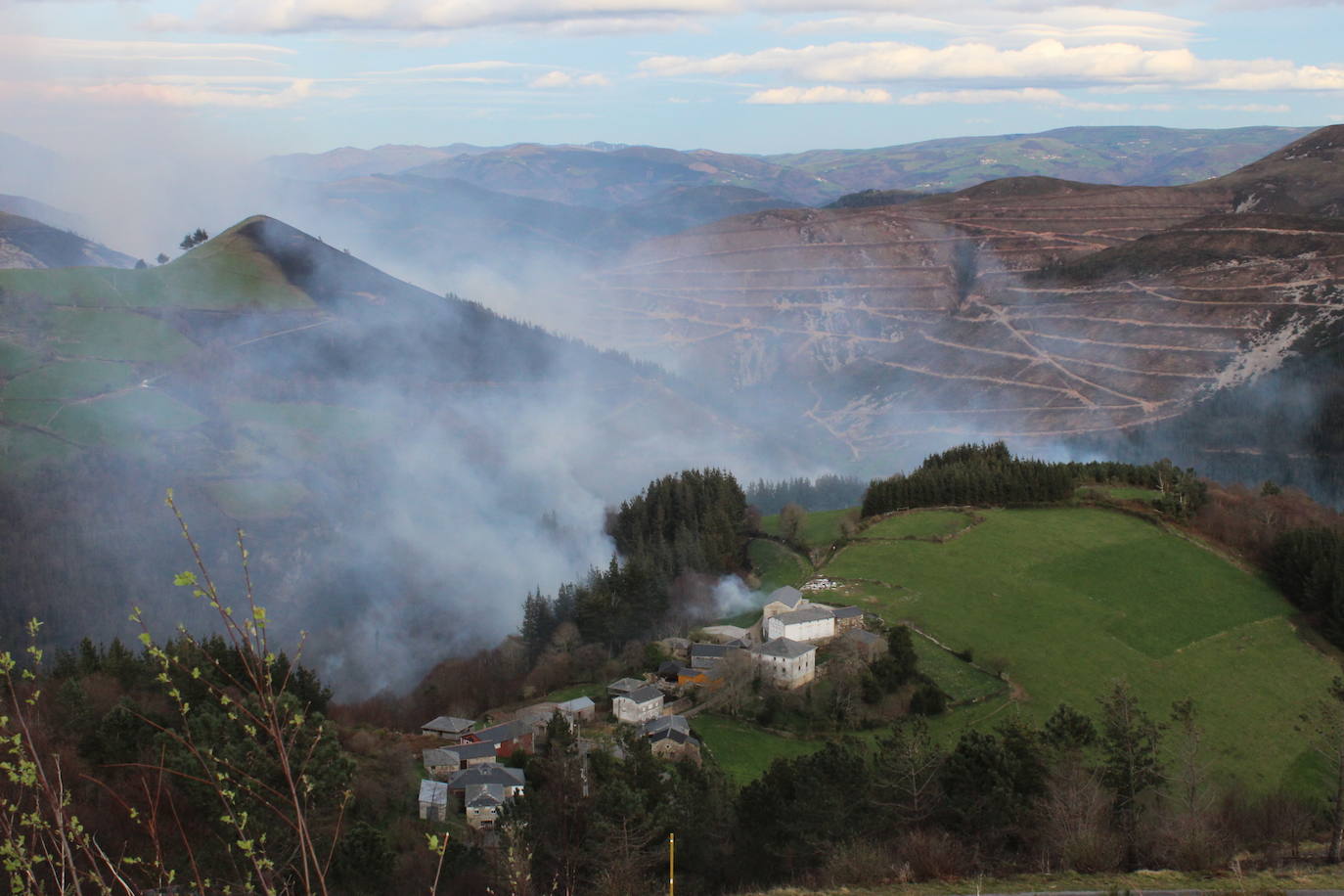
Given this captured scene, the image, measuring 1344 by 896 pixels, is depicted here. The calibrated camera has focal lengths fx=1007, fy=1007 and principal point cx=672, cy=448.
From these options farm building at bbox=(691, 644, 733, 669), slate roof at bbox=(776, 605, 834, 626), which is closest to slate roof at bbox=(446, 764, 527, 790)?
farm building at bbox=(691, 644, 733, 669)

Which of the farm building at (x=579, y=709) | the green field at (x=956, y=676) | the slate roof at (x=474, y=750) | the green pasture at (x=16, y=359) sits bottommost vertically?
the farm building at (x=579, y=709)

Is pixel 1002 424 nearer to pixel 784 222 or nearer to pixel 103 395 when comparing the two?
pixel 784 222

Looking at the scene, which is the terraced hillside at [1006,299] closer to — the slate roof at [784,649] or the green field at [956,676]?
the green field at [956,676]

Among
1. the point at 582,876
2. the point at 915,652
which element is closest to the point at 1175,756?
the point at 915,652

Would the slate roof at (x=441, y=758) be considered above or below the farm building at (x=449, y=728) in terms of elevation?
above

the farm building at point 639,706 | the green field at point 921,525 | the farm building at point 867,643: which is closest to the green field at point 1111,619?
the green field at point 921,525

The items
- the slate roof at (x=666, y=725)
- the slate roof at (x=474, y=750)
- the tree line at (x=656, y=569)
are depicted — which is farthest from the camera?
the tree line at (x=656, y=569)
